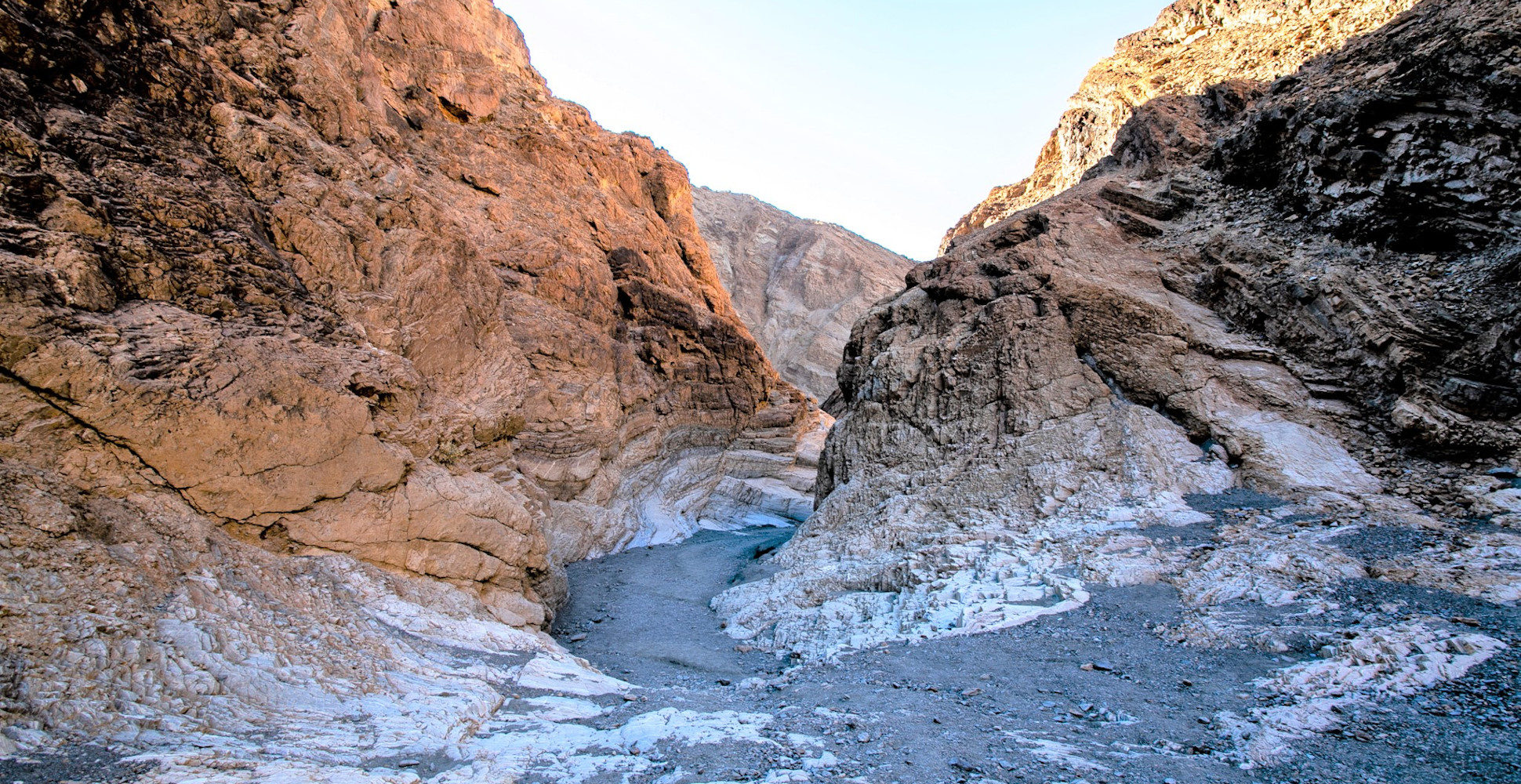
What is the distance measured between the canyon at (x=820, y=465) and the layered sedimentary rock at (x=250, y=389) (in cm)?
6

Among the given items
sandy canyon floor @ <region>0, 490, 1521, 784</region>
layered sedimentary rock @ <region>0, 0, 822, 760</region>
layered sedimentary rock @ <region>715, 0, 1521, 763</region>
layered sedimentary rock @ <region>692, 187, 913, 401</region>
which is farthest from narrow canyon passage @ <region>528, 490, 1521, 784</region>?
layered sedimentary rock @ <region>692, 187, 913, 401</region>

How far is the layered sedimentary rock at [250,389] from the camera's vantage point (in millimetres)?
6598

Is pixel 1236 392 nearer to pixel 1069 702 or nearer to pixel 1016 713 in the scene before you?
pixel 1069 702

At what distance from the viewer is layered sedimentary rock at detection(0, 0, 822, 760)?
6.60 metres

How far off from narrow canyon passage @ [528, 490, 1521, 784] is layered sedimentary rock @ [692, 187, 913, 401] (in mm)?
46797

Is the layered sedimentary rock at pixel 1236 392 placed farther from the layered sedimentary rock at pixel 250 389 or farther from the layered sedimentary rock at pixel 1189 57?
the layered sedimentary rock at pixel 250 389

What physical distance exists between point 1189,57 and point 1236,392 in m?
21.1

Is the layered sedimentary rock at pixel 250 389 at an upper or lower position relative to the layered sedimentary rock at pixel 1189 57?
lower

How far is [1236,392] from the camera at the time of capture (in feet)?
46.0

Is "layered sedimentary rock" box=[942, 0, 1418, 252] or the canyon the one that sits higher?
"layered sedimentary rock" box=[942, 0, 1418, 252]

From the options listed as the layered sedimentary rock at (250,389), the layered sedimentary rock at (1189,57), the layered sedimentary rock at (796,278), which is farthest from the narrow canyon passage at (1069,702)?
the layered sedimentary rock at (796,278)

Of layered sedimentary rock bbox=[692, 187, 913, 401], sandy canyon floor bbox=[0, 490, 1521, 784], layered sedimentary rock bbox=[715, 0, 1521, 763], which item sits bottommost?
sandy canyon floor bbox=[0, 490, 1521, 784]

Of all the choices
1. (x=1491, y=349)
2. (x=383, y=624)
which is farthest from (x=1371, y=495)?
(x=383, y=624)

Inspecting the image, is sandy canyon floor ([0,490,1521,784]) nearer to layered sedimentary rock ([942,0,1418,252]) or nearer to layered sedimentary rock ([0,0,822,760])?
layered sedimentary rock ([0,0,822,760])
